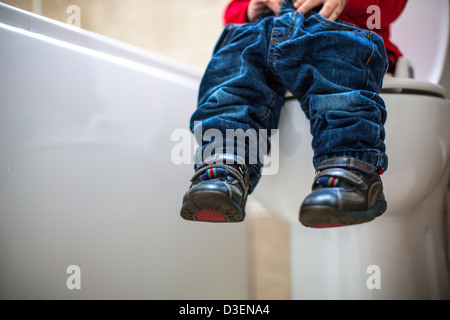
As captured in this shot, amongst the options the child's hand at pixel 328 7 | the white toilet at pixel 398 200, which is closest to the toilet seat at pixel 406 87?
the white toilet at pixel 398 200

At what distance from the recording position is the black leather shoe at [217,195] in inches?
14.5

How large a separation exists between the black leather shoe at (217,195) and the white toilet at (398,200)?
18cm

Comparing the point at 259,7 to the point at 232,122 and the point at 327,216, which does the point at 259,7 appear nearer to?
the point at 232,122

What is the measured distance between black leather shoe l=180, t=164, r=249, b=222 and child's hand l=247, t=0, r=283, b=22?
0.29 m

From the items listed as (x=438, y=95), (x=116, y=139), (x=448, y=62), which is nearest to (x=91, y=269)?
(x=116, y=139)

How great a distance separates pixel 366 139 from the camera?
1.28 ft

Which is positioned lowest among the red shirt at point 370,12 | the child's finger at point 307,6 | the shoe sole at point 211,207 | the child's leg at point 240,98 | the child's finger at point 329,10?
the shoe sole at point 211,207

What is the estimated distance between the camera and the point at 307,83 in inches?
18.0

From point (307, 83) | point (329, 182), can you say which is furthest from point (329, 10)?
point (329, 182)

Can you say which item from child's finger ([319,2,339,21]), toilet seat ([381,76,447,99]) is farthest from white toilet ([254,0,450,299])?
child's finger ([319,2,339,21])

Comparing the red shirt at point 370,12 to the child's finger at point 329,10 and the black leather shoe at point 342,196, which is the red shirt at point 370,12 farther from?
the black leather shoe at point 342,196

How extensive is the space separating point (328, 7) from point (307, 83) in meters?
0.12

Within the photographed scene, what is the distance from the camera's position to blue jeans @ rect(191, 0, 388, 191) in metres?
0.40
